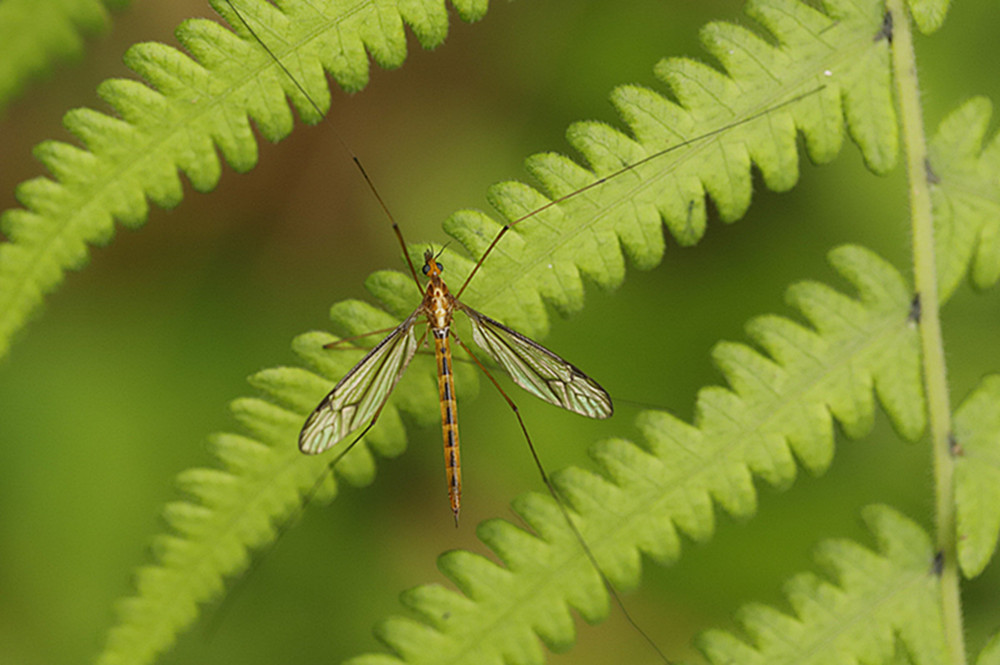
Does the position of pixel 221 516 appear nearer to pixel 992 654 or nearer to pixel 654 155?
pixel 654 155

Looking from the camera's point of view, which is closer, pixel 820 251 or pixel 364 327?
pixel 364 327

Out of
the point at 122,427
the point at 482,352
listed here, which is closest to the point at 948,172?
the point at 482,352

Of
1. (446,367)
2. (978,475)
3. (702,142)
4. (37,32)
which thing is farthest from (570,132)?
(37,32)

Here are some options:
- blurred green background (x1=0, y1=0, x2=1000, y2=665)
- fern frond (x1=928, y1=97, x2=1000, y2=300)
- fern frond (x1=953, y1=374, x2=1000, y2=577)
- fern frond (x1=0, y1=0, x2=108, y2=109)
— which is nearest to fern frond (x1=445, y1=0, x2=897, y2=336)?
fern frond (x1=928, y1=97, x2=1000, y2=300)

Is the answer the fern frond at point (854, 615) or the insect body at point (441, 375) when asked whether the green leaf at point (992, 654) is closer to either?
the fern frond at point (854, 615)

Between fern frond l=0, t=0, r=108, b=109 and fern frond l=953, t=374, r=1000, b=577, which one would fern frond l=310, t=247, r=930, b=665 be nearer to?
fern frond l=953, t=374, r=1000, b=577

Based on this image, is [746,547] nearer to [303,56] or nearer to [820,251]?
[820,251]
